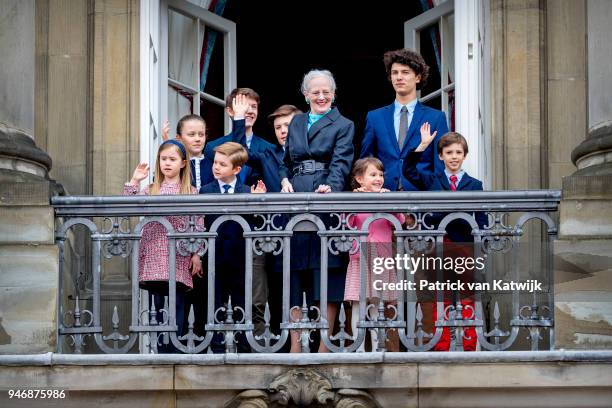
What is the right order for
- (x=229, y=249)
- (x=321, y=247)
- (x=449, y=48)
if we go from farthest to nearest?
→ 1. (x=449, y=48)
2. (x=229, y=249)
3. (x=321, y=247)

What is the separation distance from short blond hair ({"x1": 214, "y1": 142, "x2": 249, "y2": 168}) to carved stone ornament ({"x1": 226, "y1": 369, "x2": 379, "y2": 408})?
61.8 inches

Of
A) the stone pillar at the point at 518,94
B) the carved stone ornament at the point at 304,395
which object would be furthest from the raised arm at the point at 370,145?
the carved stone ornament at the point at 304,395

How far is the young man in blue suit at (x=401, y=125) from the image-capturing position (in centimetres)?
1349

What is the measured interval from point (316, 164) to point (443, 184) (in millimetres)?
Answer: 852

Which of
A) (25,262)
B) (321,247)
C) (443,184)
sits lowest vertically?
(25,262)

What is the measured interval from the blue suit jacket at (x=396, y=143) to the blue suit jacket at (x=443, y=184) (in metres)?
0.04

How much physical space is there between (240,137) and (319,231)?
1.28m

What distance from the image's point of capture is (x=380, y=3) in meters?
19.8

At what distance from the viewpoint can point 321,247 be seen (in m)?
12.9

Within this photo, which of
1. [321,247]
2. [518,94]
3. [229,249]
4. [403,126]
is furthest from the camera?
[518,94]

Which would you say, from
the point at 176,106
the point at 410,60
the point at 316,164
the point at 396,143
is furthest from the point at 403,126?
the point at 176,106

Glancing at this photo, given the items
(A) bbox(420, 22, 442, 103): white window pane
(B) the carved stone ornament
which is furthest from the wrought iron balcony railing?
(A) bbox(420, 22, 442, 103): white window pane

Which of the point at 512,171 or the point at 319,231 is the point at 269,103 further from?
the point at 319,231

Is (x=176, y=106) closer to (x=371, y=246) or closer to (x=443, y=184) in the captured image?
(x=443, y=184)
